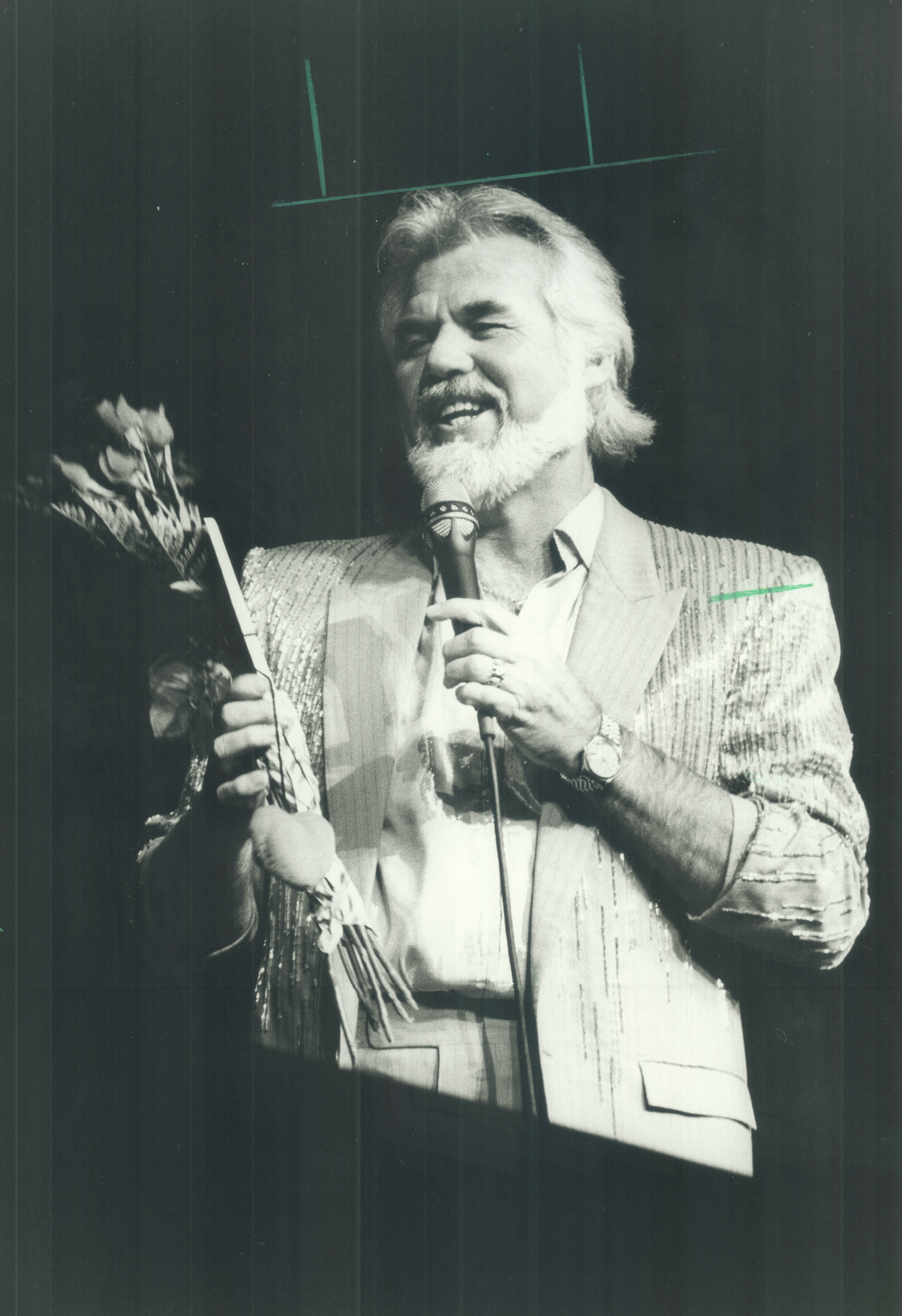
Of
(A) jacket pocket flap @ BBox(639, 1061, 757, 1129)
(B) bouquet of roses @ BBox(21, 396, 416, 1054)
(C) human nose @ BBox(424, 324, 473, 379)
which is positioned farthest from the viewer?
(C) human nose @ BBox(424, 324, 473, 379)

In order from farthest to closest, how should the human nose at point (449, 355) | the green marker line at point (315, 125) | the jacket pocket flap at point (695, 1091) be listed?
the green marker line at point (315, 125), the human nose at point (449, 355), the jacket pocket flap at point (695, 1091)

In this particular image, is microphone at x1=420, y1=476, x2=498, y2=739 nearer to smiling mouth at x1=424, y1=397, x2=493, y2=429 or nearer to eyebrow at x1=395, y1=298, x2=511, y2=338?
smiling mouth at x1=424, y1=397, x2=493, y2=429

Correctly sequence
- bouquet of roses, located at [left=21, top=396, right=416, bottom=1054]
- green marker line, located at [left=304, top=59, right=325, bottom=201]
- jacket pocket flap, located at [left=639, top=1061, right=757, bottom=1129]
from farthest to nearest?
1. green marker line, located at [left=304, top=59, right=325, bottom=201]
2. bouquet of roses, located at [left=21, top=396, right=416, bottom=1054]
3. jacket pocket flap, located at [left=639, top=1061, right=757, bottom=1129]

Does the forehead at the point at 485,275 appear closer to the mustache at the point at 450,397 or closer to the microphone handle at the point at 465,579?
the mustache at the point at 450,397

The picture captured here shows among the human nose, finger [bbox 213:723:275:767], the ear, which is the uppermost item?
the human nose

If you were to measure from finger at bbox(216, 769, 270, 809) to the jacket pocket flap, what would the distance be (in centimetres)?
86

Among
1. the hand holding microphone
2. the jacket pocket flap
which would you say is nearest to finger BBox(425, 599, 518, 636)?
the hand holding microphone

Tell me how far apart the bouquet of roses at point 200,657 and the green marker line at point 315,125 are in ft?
1.91

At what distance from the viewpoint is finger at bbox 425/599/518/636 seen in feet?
7.61

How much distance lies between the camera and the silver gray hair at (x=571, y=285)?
2.45 meters

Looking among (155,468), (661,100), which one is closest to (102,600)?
(155,468)

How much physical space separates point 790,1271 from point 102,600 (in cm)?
190

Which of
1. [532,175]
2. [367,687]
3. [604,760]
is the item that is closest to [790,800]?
[604,760]

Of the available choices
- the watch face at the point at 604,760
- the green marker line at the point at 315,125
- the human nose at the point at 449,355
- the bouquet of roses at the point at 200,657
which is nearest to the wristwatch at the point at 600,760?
the watch face at the point at 604,760
